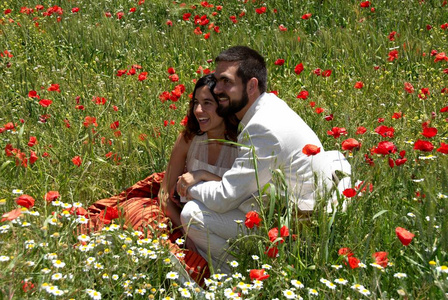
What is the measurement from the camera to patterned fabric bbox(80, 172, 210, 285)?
10.7 ft

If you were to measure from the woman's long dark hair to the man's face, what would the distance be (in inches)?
3.9

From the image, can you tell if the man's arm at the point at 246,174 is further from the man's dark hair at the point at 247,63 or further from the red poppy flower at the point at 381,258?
the red poppy flower at the point at 381,258

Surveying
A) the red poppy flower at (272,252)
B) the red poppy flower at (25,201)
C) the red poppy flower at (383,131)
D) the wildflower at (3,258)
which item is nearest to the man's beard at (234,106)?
the red poppy flower at (383,131)

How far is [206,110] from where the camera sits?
3.78m

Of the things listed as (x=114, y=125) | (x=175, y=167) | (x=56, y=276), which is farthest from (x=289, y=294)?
(x=114, y=125)

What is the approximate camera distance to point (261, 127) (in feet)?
11.0

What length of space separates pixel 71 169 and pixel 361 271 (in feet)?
6.10

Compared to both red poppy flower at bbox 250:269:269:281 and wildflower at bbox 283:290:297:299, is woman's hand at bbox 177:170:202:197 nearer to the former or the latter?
red poppy flower at bbox 250:269:269:281

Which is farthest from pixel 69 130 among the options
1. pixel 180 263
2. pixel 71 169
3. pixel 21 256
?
pixel 21 256

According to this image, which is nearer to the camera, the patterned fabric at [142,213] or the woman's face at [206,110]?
the patterned fabric at [142,213]

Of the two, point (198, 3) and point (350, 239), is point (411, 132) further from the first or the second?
point (198, 3)

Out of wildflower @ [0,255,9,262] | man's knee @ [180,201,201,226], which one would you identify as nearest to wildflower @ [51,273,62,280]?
wildflower @ [0,255,9,262]

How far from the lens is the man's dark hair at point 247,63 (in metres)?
3.64

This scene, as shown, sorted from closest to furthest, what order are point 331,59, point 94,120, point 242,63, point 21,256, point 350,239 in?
point 21,256, point 350,239, point 242,63, point 94,120, point 331,59
